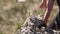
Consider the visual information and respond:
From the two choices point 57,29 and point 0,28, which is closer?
point 57,29

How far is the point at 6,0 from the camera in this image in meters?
7.80

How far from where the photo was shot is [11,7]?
288 inches

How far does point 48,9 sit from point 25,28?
0.55 meters

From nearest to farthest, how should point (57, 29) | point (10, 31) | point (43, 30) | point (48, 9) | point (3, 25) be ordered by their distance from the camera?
point (48, 9) < point (43, 30) < point (57, 29) < point (10, 31) < point (3, 25)

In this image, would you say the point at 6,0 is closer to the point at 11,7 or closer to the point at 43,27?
the point at 11,7

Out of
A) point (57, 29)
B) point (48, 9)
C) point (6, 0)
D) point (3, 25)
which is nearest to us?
point (48, 9)

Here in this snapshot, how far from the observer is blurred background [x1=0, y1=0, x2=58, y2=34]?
5.86 meters

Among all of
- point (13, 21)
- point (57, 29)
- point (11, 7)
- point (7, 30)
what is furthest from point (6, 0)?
point (57, 29)

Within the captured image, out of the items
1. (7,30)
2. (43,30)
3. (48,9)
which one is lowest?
(7,30)

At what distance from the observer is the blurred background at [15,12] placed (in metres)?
5.86

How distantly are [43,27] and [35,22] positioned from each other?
146 mm

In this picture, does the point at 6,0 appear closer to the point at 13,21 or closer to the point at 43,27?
the point at 13,21

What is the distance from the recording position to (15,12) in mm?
6910

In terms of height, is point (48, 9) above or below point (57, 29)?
above
